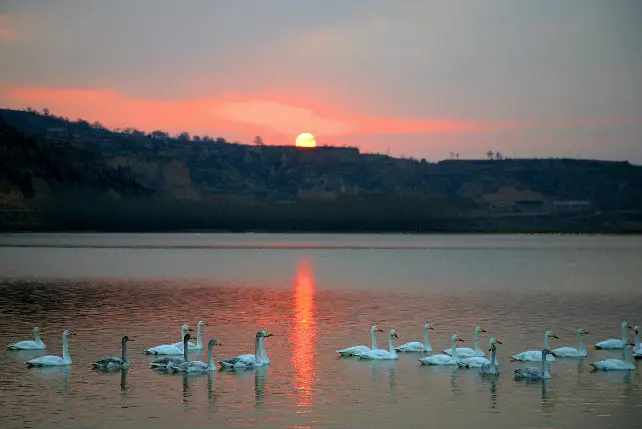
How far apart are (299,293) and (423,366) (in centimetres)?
3143

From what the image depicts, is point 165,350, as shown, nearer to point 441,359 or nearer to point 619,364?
point 441,359

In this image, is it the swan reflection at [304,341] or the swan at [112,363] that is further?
the swan at [112,363]

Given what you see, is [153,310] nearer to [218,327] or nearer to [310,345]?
[218,327]

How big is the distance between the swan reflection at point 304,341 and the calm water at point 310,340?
3.3 inches

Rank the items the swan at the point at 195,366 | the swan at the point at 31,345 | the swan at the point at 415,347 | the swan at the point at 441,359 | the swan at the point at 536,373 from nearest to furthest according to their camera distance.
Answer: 1. the swan at the point at 536,373
2. the swan at the point at 195,366
3. the swan at the point at 441,359
4. the swan at the point at 31,345
5. the swan at the point at 415,347

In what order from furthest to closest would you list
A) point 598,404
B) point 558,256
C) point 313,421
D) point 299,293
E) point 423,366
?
point 558,256 < point 299,293 < point 423,366 < point 598,404 < point 313,421

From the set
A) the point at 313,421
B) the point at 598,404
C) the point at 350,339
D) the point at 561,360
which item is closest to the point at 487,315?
the point at 350,339

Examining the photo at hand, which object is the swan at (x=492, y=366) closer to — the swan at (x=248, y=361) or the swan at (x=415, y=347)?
the swan at (x=415, y=347)

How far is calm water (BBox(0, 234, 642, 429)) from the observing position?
91.0 feet

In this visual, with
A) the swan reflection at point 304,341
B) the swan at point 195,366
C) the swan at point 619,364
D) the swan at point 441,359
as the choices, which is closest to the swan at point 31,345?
the swan at point 195,366

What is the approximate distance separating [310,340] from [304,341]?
0.41 metres

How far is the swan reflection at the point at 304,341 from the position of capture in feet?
102

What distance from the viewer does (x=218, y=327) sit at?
4597cm

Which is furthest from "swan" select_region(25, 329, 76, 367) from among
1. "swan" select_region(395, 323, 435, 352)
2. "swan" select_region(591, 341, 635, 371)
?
"swan" select_region(591, 341, 635, 371)
